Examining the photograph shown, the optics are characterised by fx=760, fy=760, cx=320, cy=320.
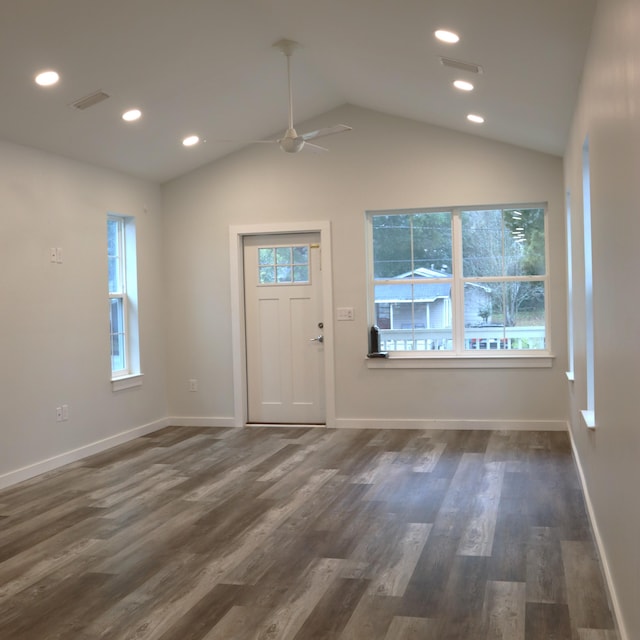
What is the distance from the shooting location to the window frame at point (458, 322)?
23.4 feet

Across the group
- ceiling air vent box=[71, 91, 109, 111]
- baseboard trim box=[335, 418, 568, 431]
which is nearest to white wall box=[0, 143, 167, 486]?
ceiling air vent box=[71, 91, 109, 111]

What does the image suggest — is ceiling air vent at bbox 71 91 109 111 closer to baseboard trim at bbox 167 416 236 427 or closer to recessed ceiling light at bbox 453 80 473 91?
recessed ceiling light at bbox 453 80 473 91

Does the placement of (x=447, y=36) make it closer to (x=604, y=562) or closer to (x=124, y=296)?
(x=604, y=562)

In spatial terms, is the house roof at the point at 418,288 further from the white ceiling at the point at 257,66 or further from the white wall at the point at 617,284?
the white wall at the point at 617,284

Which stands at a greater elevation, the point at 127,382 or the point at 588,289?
the point at 588,289

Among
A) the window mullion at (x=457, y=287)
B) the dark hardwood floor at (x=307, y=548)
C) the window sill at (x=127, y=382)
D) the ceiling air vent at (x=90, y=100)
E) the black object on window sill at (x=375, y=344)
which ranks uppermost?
the ceiling air vent at (x=90, y=100)

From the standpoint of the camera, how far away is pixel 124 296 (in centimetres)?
738

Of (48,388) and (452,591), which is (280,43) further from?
(452,591)

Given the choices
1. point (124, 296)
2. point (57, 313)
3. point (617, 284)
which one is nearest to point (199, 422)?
point (124, 296)

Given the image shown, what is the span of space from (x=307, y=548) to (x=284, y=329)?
3962 mm

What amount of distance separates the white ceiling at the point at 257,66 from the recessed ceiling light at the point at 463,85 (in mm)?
73

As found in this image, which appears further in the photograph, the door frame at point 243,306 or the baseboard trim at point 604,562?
the door frame at point 243,306

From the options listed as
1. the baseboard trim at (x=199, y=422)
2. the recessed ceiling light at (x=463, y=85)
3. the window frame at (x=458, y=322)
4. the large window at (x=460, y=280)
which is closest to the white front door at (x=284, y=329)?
the baseboard trim at (x=199, y=422)

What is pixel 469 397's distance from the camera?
7273 millimetres
